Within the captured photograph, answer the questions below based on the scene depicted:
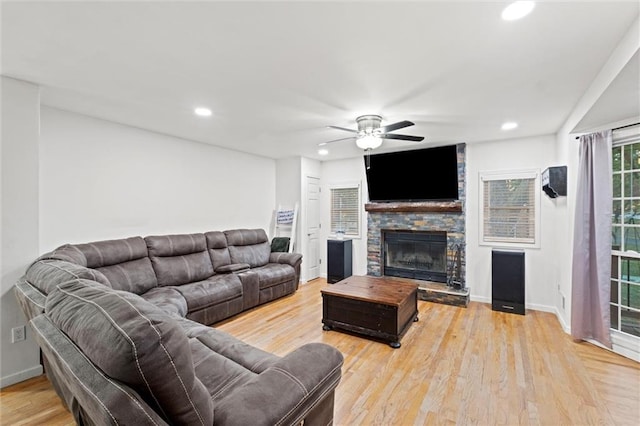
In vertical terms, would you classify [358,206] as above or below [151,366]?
above

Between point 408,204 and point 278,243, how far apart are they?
256 centimetres

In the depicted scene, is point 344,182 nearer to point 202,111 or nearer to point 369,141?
point 369,141

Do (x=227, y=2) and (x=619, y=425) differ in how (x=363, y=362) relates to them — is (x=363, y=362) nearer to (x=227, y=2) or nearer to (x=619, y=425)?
(x=619, y=425)

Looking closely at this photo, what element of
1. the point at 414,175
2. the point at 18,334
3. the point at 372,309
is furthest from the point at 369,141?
the point at 18,334

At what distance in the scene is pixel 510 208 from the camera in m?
4.34

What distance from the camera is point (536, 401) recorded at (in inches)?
84.4

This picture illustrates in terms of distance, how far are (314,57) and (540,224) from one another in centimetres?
411

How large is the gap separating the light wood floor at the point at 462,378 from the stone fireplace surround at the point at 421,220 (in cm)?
146

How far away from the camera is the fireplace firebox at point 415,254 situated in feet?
16.1

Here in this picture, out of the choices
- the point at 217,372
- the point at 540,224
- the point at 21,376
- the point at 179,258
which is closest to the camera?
the point at 217,372

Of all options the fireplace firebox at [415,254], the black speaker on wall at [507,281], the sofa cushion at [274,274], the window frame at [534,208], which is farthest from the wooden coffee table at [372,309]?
the window frame at [534,208]

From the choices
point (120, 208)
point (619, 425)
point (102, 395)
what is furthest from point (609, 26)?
point (120, 208)

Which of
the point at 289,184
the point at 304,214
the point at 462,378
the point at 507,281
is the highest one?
the point at 289,184

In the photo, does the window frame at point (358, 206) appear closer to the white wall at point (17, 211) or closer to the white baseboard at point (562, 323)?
the white baseboard at point (562, 323)
